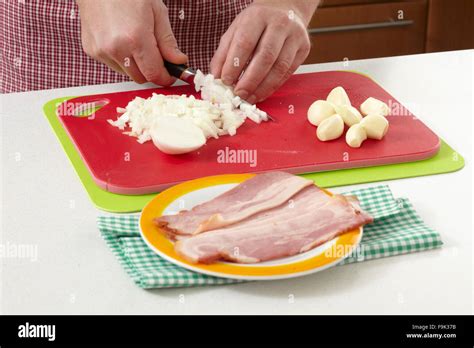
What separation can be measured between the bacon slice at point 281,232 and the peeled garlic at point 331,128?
0.29 metres

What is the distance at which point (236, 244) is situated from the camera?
930mm

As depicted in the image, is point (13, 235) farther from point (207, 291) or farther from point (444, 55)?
point (444, 55)

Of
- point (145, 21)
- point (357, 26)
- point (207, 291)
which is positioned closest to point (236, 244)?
point (207, 291)

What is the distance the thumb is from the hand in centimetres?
8

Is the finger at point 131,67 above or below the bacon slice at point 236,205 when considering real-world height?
above

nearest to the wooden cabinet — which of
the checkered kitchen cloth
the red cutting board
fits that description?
the red cutting board

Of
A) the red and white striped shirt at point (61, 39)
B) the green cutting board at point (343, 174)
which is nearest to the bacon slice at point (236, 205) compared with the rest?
the green cutting board at point (343, 174)

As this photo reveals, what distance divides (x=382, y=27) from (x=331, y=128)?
1635mm

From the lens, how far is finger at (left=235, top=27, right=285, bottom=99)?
4.73 ft

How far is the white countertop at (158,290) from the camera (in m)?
0.90

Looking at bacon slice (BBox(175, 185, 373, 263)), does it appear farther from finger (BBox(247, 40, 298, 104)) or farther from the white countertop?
finger (BBox(247, 40, 298, 104))

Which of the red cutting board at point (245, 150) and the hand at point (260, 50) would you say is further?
the hand at point (260, 50)

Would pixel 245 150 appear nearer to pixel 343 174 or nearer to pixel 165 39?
pixel 343 174

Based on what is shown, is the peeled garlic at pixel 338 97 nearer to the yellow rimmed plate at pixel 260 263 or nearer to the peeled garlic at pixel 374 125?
the peeled garlic at pixel 374 125
